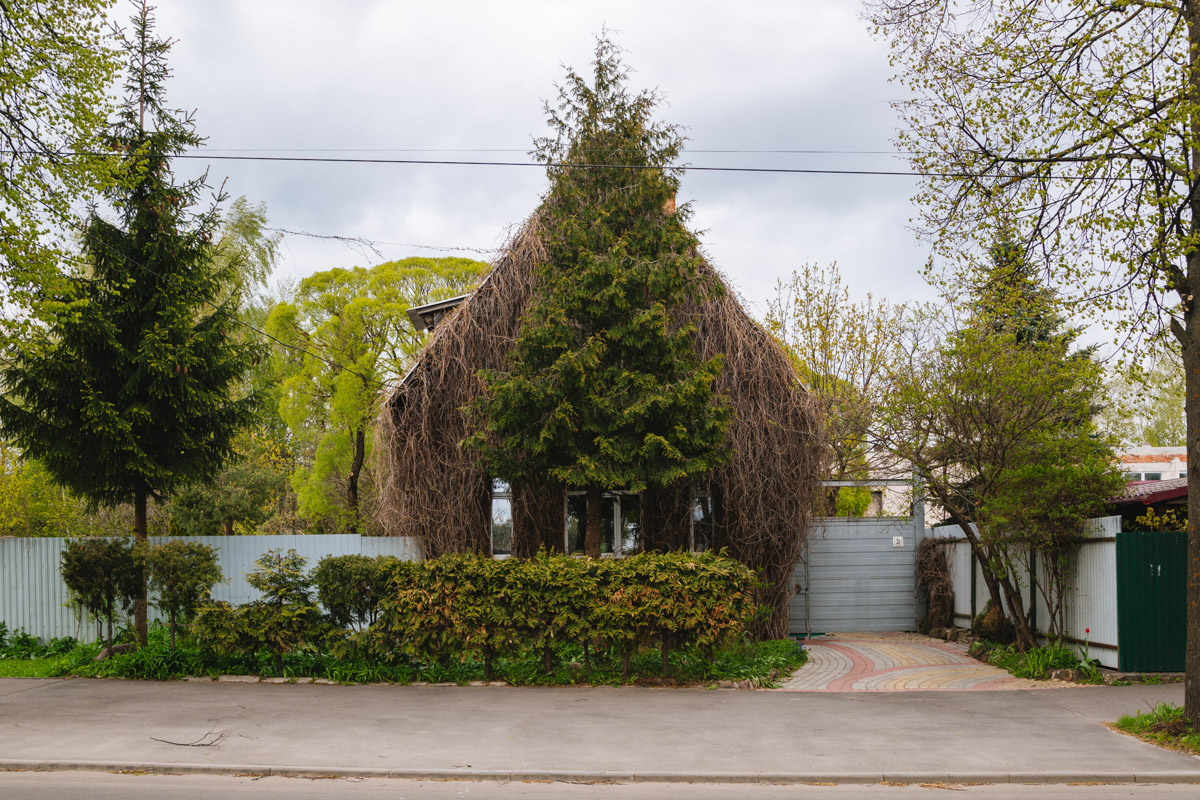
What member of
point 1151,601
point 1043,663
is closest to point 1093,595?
point 1151,601

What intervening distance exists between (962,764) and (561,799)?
12.1ft

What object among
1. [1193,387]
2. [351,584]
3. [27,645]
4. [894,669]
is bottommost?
[894,669]

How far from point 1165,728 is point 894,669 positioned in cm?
507

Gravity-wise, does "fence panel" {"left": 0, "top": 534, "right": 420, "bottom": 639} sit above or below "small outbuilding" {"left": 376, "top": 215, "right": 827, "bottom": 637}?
below

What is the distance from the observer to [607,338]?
13.5 meters

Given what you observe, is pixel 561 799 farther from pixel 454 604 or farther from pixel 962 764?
pixel 454 604

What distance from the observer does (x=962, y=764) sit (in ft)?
26.8

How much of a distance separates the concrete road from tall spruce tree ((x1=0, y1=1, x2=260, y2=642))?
6761 millimetres

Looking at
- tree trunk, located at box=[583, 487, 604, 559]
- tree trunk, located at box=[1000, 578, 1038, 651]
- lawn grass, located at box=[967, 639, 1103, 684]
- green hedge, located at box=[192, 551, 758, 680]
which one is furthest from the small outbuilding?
lawn grass, located at box=[967, 639, 1103, 684]

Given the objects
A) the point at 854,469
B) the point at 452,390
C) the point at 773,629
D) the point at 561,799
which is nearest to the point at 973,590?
the point at 773,629

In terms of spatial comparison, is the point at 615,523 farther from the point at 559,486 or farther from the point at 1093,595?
the point at 1093,595

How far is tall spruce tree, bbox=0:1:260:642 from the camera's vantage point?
13.3 meters

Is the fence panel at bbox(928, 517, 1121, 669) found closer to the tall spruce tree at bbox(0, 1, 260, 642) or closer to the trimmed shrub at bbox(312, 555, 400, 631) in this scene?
the trimmed shrub at bbox(312, 555, 400, 631)

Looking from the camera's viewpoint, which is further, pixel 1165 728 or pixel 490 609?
pixel 490 609
